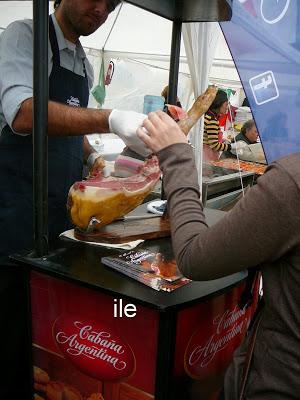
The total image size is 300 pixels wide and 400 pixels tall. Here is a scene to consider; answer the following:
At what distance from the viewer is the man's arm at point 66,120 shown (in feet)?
3.47

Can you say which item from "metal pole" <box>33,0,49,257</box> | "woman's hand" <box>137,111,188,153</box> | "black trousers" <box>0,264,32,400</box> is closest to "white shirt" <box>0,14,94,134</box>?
"metal pole" <box>33,0,49,257</box>

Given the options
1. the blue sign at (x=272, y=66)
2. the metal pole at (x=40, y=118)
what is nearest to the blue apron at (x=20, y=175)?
the metal pole at (x=40, y=118)

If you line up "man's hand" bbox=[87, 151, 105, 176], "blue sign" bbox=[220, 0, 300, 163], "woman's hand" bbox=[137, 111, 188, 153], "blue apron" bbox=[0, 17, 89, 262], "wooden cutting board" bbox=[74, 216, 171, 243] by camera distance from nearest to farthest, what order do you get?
"woman's hand" bbox=[137, 111, 188, 153], "blue sign" bbox=[220, 0, 300, 163], "wooden cutting board" bbox=[74, 216, 171, 243], "blue apron" bbox=[0, 17, 89, 262], "man's hand" bbox=[87, 151, 105, 176]

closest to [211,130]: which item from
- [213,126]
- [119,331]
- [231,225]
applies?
[213,126]

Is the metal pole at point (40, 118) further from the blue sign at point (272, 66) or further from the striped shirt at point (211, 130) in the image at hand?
the striped shirt at point (211, 130)

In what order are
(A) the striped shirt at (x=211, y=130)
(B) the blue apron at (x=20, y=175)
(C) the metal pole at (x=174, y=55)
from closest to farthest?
(B) the blue apron at (x=20, y=175), (C) the metal pole at (x=174, y=55), (A) the striped shirt at (x=211, y=130)

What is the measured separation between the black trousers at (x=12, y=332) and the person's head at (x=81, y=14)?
2.82 feet

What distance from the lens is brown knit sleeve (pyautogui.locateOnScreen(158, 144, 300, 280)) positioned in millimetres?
603

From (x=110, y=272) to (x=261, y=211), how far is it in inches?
19.5

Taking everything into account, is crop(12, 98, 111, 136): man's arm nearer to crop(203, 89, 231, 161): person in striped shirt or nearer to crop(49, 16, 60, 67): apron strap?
crop(49, 16, 60, 67): apron strap

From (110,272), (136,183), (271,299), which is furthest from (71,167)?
(271,299)

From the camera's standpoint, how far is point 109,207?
1142mm

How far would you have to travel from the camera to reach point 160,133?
856 millimetres

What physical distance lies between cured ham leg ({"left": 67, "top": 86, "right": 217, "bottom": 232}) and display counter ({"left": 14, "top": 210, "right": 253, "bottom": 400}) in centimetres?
9
